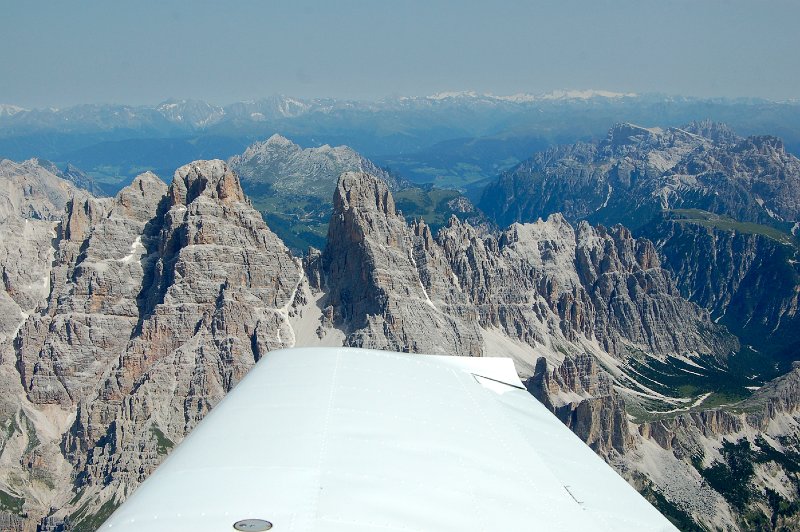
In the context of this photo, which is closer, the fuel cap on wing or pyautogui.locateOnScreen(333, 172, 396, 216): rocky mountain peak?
the fuel cap on wing

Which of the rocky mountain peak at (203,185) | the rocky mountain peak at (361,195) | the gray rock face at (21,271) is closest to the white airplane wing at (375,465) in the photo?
the rocky mountain peak at (203,185)

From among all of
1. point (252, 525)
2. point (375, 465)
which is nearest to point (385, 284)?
point (375, 465)

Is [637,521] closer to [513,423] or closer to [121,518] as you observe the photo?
[513,423]

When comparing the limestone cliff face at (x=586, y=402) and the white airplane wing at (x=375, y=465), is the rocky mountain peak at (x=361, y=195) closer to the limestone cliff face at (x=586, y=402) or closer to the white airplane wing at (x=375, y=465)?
the limestone cliff face at (x=586, y=402)

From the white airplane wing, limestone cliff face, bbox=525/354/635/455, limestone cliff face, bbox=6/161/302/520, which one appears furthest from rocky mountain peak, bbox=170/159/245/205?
the white airplane wing

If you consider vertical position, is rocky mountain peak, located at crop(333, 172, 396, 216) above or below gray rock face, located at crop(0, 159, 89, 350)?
above

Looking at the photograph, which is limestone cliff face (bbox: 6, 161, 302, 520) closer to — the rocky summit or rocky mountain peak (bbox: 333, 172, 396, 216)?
the rocky summit

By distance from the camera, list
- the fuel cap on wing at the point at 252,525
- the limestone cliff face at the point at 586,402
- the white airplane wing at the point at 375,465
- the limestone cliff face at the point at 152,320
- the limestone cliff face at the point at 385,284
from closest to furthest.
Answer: the fuel cap on wing at the point at 252,525, the white airplane wing at the point at 375,465, the limestone cliff face at the point at 152,320, the limestone cliff face at the point at 586,402, the limestone cliff face at the point at 385,284
